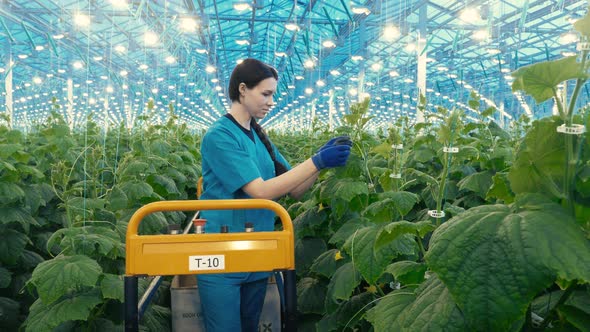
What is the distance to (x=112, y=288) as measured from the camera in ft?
8.80

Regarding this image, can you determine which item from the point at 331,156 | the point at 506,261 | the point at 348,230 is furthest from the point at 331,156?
the point at 506,261

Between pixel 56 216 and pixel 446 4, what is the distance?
10.2 m

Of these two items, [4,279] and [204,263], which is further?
[4,279]

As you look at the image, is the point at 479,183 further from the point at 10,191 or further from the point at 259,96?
the point at 10,191

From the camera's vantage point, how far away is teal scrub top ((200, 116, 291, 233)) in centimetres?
291

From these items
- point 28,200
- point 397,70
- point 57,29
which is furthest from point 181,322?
point 397,70

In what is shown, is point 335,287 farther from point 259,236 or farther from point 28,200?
point 28,200

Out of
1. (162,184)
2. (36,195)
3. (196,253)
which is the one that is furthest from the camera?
(162,184)

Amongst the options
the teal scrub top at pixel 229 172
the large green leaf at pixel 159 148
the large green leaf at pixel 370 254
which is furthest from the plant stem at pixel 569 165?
the large green leaf at pixel 159 148

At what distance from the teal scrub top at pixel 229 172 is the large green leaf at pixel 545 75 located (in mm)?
1813

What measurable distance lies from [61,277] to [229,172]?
997 millimetres

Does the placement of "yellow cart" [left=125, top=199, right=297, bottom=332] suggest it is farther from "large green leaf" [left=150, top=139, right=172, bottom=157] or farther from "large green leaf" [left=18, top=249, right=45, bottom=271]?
"large green leaf" [left=150, top=139, right=172, bottom=157]

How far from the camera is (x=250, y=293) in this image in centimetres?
301

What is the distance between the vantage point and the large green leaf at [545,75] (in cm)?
117
